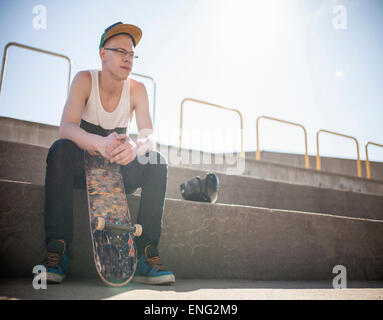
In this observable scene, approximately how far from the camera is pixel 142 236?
2109 mm

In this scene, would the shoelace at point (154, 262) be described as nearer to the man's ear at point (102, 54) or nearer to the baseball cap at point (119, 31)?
the man's ear at point (102, 54)

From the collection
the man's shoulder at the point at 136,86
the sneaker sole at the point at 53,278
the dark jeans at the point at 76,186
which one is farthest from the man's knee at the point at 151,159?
the sneaker sole at the point at 53,278

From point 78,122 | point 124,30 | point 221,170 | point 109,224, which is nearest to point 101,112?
point 78,122

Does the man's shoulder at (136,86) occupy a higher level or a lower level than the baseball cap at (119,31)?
lower

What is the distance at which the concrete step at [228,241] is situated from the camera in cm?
206

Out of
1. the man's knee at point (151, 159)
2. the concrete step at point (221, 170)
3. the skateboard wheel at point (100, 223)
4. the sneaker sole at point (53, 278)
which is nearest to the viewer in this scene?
the sneaker sole at point (53, 278)

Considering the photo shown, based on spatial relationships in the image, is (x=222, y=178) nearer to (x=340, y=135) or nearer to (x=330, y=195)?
(x=330, y=195)

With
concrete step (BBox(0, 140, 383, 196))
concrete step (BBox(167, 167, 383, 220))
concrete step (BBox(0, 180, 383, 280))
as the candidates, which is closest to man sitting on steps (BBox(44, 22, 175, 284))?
concrete step (BBox(0, 180, 383, 280))

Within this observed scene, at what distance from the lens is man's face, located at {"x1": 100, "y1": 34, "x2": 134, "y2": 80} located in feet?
7.66

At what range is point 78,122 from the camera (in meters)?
2.21

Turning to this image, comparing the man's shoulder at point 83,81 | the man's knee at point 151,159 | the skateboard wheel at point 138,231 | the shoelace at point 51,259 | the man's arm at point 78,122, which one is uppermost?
the man's shoulder at point 83,81

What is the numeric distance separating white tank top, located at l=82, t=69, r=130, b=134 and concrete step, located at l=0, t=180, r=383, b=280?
498mm

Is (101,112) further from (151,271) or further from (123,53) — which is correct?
(151,271)

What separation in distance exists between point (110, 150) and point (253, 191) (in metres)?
2.91
